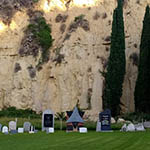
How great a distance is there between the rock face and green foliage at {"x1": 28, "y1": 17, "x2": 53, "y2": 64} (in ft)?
2.57

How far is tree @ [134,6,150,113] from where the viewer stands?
32.7m

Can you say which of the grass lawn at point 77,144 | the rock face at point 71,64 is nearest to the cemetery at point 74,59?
the rock face at point 71,64

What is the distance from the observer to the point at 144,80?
33250 mm

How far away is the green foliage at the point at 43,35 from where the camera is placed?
42312 mm

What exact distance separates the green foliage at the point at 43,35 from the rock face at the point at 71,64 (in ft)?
2.57

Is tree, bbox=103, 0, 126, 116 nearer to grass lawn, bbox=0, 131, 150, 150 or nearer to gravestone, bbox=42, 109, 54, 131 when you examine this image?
gravestone, bbox=42, 109, 54, 131

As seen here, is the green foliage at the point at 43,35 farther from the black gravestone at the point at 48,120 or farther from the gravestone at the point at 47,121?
the black gravestone at the point at 48,120

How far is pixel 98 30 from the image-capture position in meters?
43.1

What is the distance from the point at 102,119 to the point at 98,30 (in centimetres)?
2002

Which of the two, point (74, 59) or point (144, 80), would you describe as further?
point (74, 59)

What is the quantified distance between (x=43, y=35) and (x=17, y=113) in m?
11.6

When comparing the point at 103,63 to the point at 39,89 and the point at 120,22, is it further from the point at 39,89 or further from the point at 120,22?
the point at 39,89

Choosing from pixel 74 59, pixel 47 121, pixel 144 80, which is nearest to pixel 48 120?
pixel 47 121

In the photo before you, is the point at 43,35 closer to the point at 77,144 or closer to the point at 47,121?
the point at 47,121
